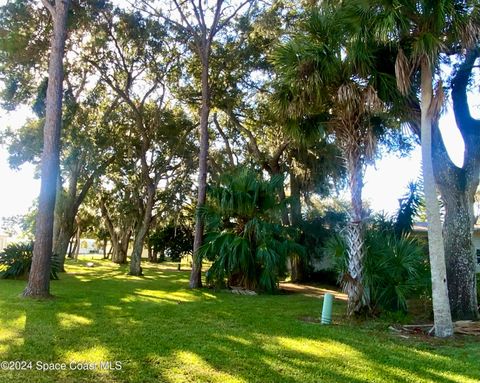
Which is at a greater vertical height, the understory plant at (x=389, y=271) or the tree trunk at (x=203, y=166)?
the tree trunk at (x=203, y=166)

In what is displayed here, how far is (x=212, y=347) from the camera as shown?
19.4ft

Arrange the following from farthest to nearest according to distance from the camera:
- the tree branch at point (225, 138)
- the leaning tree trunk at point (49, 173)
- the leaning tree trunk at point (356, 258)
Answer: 1. the tree branch at point (225, 138)
2. the leaning tree trunk at point (49, 173)
3. the leaning tree trunk at point (356, 258)

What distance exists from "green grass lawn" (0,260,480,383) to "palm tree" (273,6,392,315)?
5.35 feet

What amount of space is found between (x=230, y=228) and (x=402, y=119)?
7.41 m

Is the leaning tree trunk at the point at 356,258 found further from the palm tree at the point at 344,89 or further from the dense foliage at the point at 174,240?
the dense foliage at the point at 174,240

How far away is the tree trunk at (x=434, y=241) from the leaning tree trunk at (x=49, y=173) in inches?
340

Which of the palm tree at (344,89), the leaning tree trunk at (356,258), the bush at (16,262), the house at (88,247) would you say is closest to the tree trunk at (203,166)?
the bush at (16,262)

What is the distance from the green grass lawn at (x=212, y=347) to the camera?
15.8 ft

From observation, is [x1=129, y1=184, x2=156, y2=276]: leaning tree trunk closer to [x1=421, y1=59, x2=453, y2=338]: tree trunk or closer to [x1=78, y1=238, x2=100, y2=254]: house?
[x1=421, y1=59, x2=453, y2=338]: tree trunk

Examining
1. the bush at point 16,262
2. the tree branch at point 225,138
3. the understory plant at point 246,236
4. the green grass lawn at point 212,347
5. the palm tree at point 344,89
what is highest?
the tree branch at point 225,138

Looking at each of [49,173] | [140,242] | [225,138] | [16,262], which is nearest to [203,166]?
[49,173]

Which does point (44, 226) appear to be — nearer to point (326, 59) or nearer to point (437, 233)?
point (326, 59)

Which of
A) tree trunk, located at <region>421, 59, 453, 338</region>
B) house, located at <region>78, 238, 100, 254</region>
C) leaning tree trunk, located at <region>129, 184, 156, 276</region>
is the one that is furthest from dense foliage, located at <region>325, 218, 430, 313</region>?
house, located at <region>78, 238, 100, 254</region>

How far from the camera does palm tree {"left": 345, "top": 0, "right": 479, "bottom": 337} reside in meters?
7.41
